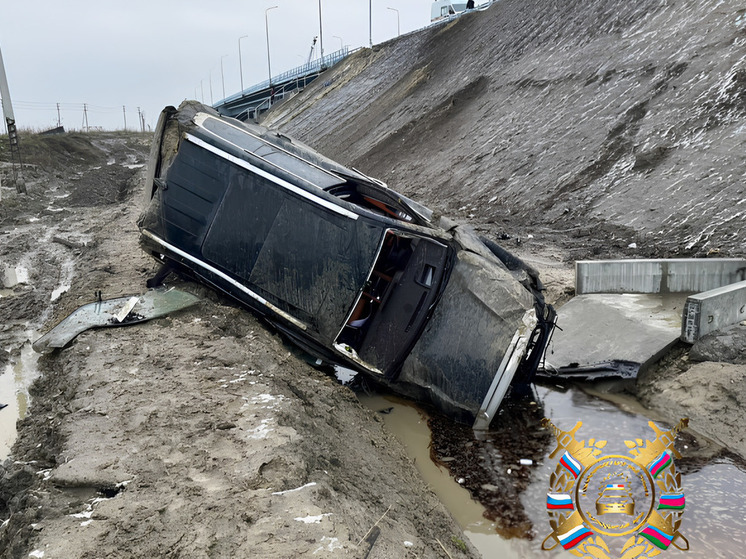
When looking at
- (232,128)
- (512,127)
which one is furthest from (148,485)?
(512,127)

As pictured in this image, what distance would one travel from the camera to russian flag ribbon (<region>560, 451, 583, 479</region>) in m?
4.79

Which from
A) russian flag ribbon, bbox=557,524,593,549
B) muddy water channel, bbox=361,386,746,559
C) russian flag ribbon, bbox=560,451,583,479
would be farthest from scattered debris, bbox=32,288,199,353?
russian flag ribbon, bbox=557,524,593,549

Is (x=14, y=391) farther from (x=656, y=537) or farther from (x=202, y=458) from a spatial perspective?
(x=656, y=537)

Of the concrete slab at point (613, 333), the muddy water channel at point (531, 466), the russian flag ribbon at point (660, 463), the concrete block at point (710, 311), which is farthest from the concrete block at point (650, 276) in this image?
the russian flag ribbon at point (660, 463)

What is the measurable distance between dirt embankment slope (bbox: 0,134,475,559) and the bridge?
38.4 m

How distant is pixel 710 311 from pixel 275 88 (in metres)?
47.6

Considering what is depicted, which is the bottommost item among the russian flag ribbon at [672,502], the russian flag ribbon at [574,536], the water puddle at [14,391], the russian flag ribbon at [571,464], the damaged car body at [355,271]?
the russian flag ribbon at [571,464]

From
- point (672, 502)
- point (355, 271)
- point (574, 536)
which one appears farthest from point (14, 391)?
point (672, 502)

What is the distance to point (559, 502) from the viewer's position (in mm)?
4355

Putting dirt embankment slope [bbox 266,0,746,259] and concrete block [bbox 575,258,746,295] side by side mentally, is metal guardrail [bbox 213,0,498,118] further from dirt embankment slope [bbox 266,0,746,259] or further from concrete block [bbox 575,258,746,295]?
concrete block [bbox 575,258,746,295]

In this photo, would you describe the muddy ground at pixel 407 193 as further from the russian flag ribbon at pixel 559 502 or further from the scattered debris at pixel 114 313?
the russian flag ribbon at pixel 559 502

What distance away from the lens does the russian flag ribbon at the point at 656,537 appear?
3879 millimetres

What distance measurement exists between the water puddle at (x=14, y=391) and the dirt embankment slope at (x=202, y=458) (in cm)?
20

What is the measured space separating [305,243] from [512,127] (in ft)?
42.5
